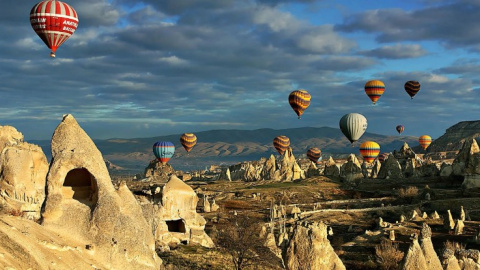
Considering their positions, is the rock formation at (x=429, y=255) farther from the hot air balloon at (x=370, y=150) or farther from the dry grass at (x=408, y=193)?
Result: the hot air balloon at (x=370, y=150)

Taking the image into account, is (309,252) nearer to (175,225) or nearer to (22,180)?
(22,180)

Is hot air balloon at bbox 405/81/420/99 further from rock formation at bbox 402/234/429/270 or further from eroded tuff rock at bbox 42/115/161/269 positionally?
eroded tuff rock at bbox 42/115/161/269

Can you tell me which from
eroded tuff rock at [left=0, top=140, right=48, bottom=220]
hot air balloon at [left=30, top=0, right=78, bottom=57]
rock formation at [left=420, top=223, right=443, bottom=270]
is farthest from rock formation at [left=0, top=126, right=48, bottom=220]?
hot air balloon at [left=30, top=0, right=78, bottom=57]

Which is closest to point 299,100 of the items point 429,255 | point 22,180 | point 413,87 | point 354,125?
point 354,125

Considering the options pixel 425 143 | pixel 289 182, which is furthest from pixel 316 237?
pixel 425 143

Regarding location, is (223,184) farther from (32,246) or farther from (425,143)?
(32,246)

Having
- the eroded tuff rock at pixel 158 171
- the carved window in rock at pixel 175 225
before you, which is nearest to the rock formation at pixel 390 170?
the eroded tuff rock at pixel 158 171
